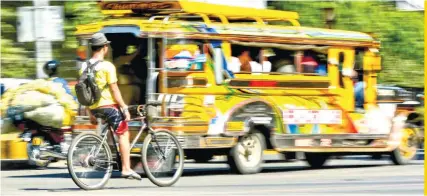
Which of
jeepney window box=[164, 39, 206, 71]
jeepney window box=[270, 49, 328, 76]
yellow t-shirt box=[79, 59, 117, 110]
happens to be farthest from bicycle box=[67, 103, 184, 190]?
jeepney window box=[270, 49, 328, 76]

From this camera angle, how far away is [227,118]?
1614cm

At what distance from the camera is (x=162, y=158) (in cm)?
1310

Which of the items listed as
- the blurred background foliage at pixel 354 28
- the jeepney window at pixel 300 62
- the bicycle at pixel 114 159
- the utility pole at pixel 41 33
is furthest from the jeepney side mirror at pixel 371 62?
the blurred background foliage at pixel 354 28

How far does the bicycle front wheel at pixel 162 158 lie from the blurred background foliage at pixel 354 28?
968cm

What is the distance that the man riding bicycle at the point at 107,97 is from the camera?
12.5m

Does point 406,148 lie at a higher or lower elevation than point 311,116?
lower

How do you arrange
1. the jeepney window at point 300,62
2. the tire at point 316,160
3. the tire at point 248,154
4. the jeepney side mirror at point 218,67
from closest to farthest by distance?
the jeepney side mirror at point 218,67 < the tire at point 248,154 < the jeepney window at point 300,62 < the tire at point 316,160

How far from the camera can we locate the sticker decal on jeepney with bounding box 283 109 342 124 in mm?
17047

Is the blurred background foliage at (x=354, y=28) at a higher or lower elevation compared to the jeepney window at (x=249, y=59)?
lower

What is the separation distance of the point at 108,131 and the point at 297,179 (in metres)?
3.07

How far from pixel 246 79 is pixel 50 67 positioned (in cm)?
355

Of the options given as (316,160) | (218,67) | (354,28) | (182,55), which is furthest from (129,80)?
(354,28)

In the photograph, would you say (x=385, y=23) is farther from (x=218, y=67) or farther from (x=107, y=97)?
(x=107, y=97)

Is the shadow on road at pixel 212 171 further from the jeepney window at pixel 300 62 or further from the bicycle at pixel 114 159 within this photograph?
the bicycle at pixel 114 159
